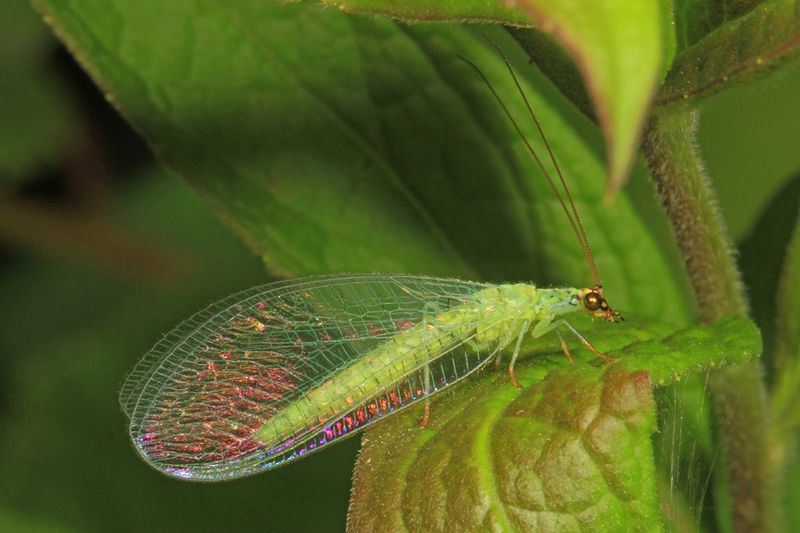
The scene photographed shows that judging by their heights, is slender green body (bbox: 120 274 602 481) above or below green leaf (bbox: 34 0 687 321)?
below

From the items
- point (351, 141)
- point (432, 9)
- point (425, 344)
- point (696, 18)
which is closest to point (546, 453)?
point (432, 9)

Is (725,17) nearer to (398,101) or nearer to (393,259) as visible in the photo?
(398,101)

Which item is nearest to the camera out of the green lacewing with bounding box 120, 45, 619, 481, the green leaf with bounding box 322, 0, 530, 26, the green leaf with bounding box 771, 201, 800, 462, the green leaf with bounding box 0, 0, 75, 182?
the green leaf with bounding box 322, 0, 530, 26

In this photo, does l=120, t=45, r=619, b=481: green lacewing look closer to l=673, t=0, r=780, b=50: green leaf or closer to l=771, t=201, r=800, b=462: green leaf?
l=771, t=201, r=800, b=462: green leaf

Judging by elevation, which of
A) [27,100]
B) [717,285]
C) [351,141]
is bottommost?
[717,285]

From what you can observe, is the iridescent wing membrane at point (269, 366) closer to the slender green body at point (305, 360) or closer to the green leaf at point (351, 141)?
the slender green body at point (305, 360)

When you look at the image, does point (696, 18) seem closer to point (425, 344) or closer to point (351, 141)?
point (351, 141)

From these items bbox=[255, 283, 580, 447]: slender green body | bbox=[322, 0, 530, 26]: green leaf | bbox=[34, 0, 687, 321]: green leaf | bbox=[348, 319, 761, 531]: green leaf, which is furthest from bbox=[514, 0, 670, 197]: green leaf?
bbox=[255, 283, 580, 447]: slender green body
